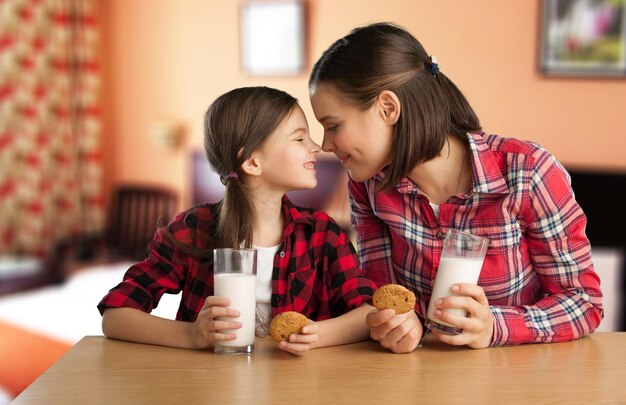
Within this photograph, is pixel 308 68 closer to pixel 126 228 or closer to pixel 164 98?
pixel 164 98

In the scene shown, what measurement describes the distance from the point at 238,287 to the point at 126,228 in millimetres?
5012

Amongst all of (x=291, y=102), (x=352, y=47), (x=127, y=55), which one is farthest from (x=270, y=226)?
(x=127, y=55)

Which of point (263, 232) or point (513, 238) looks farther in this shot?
point (263, 232)

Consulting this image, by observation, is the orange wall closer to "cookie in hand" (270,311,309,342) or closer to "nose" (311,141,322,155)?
"nose" (311,141,322,155)

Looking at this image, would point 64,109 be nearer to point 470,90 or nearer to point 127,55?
point 127,55

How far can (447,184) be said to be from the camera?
1679 millimetres

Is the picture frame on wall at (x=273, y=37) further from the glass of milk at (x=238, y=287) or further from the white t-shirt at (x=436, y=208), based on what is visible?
the glass of milk at (x=238, y=287)

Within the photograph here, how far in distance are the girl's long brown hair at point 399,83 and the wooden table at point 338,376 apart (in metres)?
0.43

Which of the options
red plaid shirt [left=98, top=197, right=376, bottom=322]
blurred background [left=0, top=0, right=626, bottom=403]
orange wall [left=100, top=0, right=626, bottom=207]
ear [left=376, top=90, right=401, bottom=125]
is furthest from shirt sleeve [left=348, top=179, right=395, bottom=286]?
orange wall [left=100, top=0, right=626, bottom=207]

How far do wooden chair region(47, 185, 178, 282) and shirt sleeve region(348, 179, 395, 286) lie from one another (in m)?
4.07

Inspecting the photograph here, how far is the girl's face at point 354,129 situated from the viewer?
160 centimetres

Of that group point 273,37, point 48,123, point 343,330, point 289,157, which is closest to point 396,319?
point 343,330

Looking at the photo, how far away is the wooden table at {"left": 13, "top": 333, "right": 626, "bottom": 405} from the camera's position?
1.14 m

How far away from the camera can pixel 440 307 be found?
4.44ft
